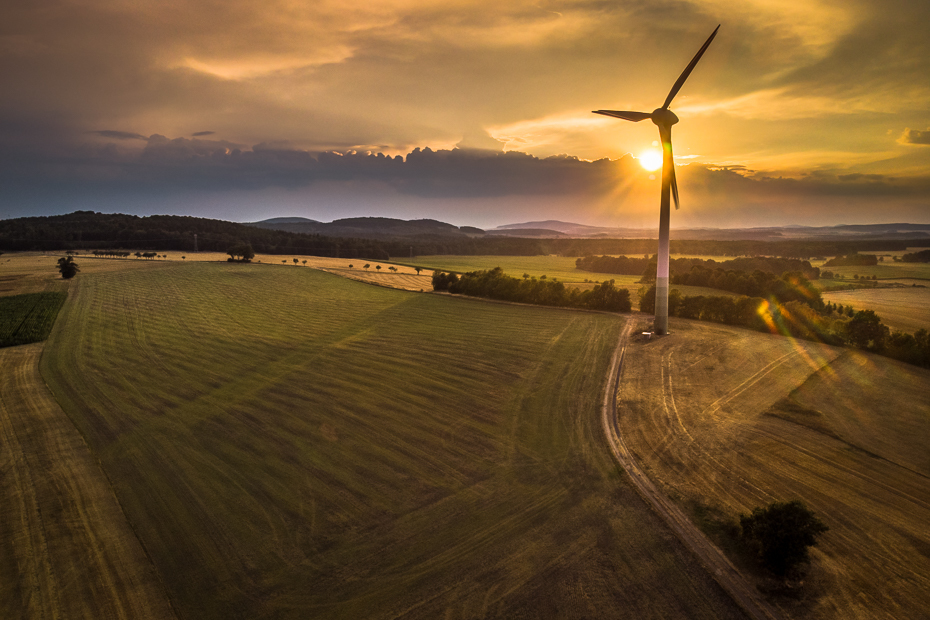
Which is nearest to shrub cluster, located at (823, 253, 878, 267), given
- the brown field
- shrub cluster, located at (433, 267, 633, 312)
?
shrub cluster, located at (433, 267, 633, 312)

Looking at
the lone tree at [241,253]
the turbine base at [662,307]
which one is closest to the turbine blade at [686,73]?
the turbine base at [662,307]

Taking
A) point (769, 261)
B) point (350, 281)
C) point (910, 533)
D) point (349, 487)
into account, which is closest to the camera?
point (910, 533)

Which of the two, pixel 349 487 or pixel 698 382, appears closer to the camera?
pixel 349 487

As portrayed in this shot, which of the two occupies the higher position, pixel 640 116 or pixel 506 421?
pixel 640 116

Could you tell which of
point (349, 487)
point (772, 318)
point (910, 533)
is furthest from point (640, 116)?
point (349, 487)

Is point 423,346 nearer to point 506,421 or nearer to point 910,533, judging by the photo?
point 506,421

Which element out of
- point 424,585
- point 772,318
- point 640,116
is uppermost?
point 640,116

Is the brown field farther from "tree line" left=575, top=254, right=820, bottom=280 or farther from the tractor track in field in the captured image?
the tractor track in field
